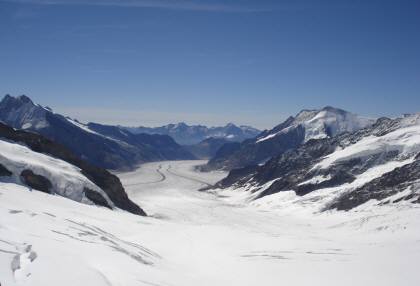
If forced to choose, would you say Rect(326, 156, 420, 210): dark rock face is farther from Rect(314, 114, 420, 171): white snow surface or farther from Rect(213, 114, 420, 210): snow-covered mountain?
Rect(314, 114, 420, 171): white snow surface

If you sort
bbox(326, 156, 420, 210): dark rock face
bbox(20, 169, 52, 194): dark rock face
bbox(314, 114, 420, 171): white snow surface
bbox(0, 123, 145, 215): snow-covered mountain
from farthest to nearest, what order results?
bbox(314, 114, 420, 171): white snow surface → bbox(326, 156, 420, 210): dark rock face → bbox(0, 123, 145, 215): snow-covered mountain → bbox(20, 169, 52, 194): dark rock face

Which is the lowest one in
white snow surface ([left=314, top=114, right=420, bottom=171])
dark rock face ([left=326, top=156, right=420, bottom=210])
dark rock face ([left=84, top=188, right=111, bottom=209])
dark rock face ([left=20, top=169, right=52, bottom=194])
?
dark rock face ([left=84, top=188, right=111, bottom=209])

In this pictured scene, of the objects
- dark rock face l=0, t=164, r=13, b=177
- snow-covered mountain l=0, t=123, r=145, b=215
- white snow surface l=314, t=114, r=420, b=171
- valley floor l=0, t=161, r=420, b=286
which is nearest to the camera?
valley floor l=0, t=161, r=420, b=286

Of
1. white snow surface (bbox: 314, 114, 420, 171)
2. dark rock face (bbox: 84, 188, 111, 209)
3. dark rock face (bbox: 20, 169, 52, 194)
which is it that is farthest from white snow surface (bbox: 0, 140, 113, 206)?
white snow surface (bbox: 314, 114, 420, 171)

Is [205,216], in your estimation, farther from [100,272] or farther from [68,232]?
[100,272]

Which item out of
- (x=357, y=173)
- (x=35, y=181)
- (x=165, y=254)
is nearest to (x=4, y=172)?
(x=35, y=181)

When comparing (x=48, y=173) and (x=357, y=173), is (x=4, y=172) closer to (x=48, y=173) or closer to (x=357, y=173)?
(x=48, y=173)

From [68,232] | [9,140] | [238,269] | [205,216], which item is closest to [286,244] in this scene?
[238,269]
